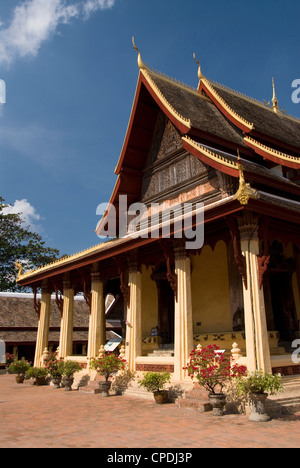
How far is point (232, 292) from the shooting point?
12516 mm

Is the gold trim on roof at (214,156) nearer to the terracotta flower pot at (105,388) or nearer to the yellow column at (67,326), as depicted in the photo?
the terracotta flower pot at (105,388)

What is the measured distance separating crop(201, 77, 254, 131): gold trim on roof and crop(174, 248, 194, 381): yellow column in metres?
5.14

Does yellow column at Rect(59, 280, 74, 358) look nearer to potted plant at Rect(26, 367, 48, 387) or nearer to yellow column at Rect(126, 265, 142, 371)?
potted plant at Rect(26, 367, 48, 387)

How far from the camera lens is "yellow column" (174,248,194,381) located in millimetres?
10492

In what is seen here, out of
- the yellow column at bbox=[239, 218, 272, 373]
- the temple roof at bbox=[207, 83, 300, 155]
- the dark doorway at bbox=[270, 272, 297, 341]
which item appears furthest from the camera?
the temple roof at bbox=[207, 83, 300, 155]

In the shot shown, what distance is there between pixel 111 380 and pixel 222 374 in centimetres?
529

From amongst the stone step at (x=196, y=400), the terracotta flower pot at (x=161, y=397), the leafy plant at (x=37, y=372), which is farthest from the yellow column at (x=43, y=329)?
the stone step at (x=196, y=400)

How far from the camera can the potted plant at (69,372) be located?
1362 centimetres

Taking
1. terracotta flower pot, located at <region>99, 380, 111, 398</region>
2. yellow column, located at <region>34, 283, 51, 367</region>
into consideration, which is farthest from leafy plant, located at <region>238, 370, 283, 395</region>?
yellow column, located at <region>34, 283, 51, 367</region>

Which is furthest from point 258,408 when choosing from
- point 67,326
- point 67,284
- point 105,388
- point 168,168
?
point 67,284

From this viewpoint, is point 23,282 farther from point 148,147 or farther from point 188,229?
point 188,229

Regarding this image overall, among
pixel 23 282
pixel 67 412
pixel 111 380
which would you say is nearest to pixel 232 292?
pixel 111 380

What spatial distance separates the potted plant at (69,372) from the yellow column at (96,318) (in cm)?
62
